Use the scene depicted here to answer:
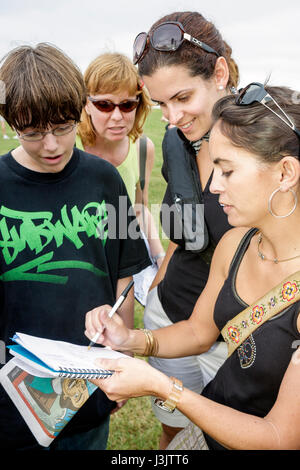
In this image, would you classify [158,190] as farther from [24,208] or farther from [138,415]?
[24,208]

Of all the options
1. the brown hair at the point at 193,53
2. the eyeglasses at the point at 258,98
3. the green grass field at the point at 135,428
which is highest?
the brown hair at the point at 193,53

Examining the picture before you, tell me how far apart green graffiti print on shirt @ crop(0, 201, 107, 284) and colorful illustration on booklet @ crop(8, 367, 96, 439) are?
0.46 m

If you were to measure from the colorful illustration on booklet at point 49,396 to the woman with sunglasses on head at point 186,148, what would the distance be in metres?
0.97

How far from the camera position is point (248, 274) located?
1932 mm

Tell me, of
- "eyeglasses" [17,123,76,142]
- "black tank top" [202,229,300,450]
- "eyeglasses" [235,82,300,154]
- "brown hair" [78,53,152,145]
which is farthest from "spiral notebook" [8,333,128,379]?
"brown hair" [78,53,152,145]

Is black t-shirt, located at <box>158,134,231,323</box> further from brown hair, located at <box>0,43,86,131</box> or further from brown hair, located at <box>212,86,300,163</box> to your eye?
brown hair, located at <box>0,43,86,131</box>

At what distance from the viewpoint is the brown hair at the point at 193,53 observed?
7.67 ft

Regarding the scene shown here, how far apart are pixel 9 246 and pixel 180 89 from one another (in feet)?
3.94

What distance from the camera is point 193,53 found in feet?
7.70

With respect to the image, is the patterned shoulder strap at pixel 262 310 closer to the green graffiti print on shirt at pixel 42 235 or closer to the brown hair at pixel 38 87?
the green graffiti print on shirt at pixel 42 235

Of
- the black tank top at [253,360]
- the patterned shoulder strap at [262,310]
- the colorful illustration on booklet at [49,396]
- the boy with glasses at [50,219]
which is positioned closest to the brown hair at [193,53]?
the boy with glasses at [50,219]

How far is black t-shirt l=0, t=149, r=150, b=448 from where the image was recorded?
6.66 feet

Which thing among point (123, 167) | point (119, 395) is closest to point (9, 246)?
point (119, 395)

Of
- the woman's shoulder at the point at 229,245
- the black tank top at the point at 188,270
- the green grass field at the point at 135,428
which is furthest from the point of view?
the green grass field at the point at 135,428
